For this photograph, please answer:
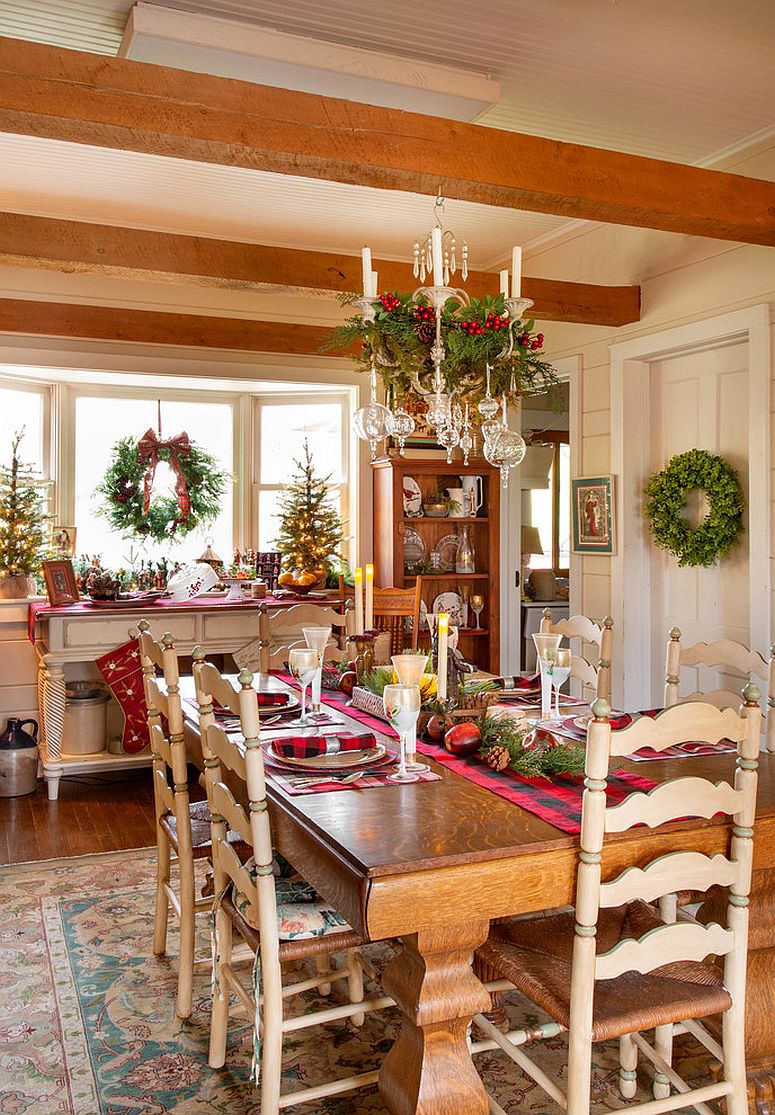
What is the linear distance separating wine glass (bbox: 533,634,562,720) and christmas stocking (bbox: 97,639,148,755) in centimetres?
274

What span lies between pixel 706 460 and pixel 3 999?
Result: 3.35 m

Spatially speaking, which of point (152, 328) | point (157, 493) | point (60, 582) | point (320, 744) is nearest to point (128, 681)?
point (60, 582)

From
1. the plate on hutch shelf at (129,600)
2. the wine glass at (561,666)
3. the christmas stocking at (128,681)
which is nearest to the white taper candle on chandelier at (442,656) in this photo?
the wine glass at (561,666)

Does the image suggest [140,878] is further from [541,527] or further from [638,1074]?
[541,527]

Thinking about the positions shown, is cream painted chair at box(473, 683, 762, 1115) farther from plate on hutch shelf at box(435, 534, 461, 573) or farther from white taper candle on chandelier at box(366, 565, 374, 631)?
plate on hutch shelf at box(435, 534, 461, 573)

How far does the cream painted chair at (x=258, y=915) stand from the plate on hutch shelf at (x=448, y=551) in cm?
348

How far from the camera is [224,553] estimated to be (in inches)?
239

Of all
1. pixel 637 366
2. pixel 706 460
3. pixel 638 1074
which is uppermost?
pixel 637 366

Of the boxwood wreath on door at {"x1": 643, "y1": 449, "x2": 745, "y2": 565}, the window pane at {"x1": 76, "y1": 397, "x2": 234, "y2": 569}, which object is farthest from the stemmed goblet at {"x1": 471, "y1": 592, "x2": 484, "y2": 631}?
the window pane at {"x1": 76, "y1": 397, "x2": 234, "y2": 569}

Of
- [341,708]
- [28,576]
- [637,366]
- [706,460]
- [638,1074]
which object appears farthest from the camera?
[28,576]

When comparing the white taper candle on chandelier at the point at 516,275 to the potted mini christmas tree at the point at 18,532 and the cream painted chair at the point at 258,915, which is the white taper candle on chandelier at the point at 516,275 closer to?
the cream painted chair at the point at 258,915

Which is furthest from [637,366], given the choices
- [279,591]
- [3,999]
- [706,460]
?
[3,999]

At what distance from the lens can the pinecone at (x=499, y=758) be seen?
2312 mm

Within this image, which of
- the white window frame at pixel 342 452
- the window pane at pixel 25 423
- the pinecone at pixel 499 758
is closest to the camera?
the pinecone at pixel 499 758
